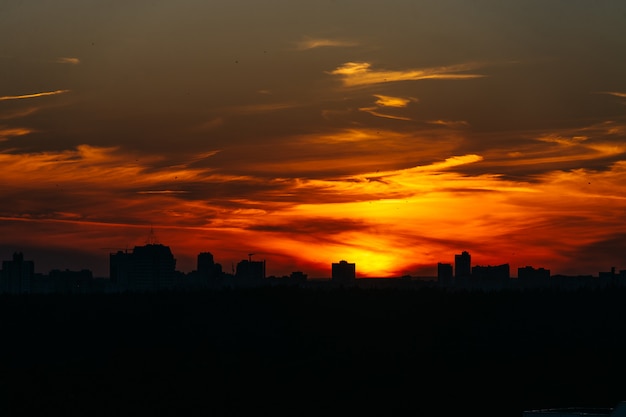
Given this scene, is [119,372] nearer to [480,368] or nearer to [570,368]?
[480,368]

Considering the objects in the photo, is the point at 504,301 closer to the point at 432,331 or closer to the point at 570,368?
the point at 432,331

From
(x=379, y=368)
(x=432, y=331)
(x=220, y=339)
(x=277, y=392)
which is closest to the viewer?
(x=277, y=392)

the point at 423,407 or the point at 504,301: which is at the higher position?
the point at 504,301

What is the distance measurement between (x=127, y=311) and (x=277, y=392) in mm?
24213

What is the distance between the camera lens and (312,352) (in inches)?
3691

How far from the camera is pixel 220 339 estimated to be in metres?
95.4

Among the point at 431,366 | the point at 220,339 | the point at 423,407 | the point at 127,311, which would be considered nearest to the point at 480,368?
the point at 431,366

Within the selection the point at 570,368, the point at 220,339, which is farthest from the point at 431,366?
the point at 220,339

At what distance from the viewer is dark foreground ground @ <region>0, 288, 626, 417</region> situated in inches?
3034

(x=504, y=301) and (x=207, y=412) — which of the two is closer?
(x=207, y=412)

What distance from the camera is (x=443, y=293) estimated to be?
110500 millimetres

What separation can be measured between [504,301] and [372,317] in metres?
14.1

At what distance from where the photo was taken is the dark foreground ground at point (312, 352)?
253ft

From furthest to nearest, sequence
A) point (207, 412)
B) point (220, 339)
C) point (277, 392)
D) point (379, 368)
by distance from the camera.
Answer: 1. point (220, 339)
2. point (379, 368)
3. point (277, 392)
4. point (207, 412)
